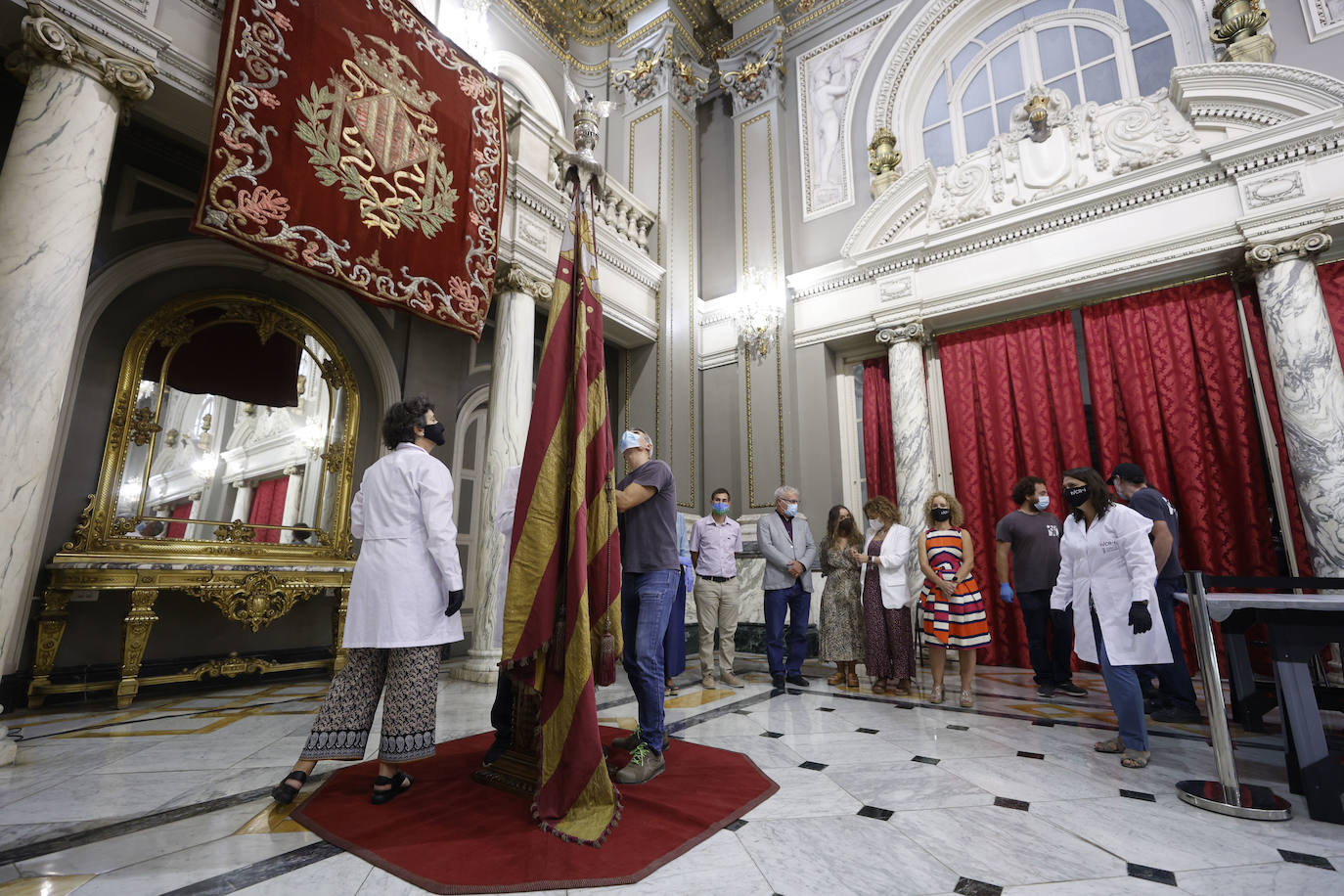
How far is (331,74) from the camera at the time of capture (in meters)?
3.90

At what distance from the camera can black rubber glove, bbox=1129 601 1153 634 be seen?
2332 millimetres

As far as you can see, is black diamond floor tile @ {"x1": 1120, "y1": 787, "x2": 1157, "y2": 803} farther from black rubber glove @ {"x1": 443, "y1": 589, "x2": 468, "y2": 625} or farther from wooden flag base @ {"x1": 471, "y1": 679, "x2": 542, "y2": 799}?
black rubber glove @ {"x1": 443, "y1": 589, "x2": 468, "y2": 625}

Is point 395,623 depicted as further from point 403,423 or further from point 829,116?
point 829,116

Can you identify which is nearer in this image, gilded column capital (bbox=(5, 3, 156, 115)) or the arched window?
gilded column capital (bbox=(5, 3, 156, 115))

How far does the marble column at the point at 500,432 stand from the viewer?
14.6ft

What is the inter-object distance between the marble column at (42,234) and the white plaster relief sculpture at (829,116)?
5.90m

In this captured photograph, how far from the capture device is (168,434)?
14.2ft

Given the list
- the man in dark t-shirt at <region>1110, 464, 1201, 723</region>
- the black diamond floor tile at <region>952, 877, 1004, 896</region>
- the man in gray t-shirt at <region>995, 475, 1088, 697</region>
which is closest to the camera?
the black diamond floor tile at <region>952, 877, 1004, 896</region>

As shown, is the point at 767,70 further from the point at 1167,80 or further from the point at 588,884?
the point at 588,884

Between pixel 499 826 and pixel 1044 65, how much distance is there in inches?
301

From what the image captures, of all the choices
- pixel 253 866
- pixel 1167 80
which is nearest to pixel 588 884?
pixel 253 866

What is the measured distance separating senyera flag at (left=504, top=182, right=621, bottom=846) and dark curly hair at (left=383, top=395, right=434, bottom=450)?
0.52m

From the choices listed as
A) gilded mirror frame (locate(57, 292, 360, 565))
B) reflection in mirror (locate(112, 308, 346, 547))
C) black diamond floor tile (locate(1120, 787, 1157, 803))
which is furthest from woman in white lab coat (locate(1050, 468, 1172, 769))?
reflection in mirror (locate(112, 308, 346, 547))

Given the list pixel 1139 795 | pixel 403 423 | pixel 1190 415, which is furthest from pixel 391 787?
pixel 1190 415
